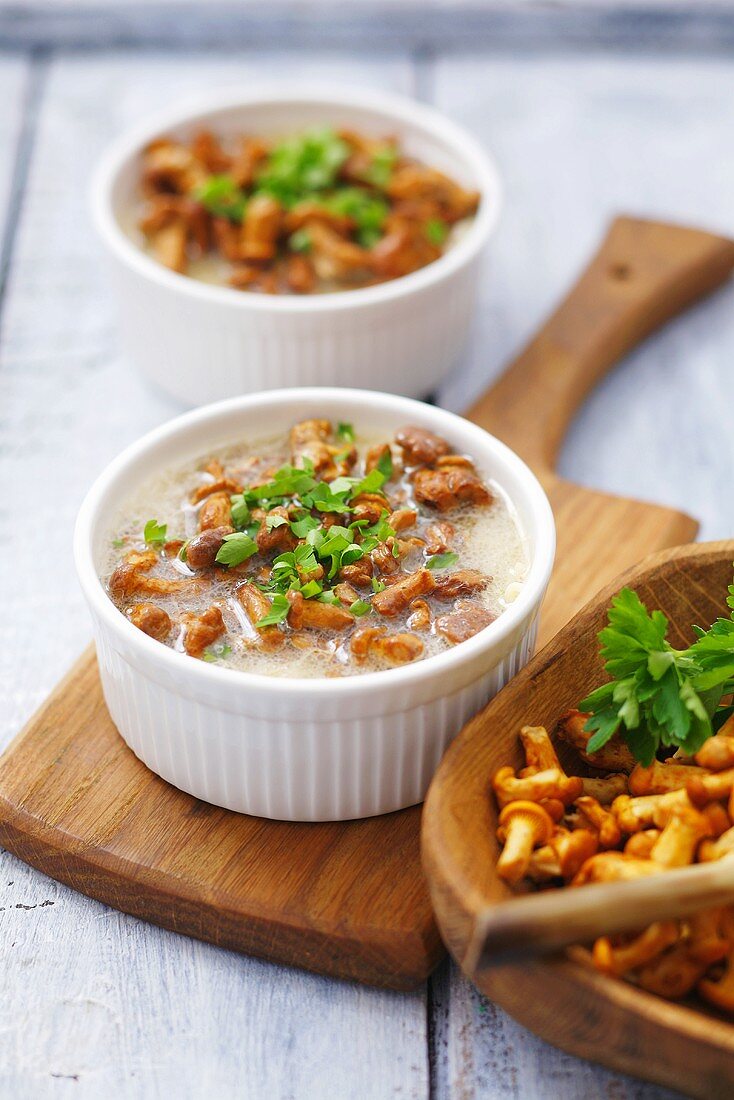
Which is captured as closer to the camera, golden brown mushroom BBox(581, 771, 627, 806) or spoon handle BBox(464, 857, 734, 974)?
spoon handle BBox(464, 857, 734, 974)

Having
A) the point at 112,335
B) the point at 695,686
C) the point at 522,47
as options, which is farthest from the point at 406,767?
the point at 522,47

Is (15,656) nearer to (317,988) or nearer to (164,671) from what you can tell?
(164,671)

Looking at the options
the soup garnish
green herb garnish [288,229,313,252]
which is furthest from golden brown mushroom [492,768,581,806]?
green herb garnish [288,229,313,252]

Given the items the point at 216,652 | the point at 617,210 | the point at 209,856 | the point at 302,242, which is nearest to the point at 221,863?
the point at 209,856

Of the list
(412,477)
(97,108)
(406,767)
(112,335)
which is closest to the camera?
(406,767)

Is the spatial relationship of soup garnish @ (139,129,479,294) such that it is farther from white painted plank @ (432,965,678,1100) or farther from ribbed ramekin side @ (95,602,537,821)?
white painted plank @ (432,965,678,1100)

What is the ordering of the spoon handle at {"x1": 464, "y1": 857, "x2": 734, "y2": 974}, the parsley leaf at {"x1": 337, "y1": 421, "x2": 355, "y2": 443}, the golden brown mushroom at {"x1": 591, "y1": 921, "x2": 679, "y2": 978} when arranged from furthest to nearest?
the parsley leaf at {"x1": 337, "y1": 421, "x2": 355, "y2": 443} → the golden brown mushroom at {"x1": 591, "y1": 921, "x2": 679, "y2": 978} → the spoon handle at {"x1": 464, "y1": 857, "x2": 734, "y2": 974}
